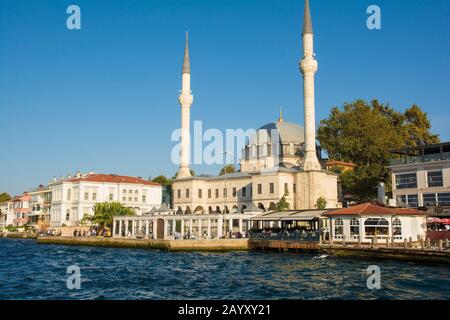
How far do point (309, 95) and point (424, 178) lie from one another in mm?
14071

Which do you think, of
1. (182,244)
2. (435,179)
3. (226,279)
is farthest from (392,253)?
(182,244)

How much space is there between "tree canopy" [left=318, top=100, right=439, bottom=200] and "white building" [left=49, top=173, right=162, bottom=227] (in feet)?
87.3

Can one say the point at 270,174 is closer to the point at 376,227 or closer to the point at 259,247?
the point at 259,247

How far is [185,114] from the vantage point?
59344mm

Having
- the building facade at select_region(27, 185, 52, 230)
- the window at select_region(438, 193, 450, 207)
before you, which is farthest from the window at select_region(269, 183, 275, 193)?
the building facade at select_region(27, 185, 52, 230)

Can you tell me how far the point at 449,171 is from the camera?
37719 millimetres

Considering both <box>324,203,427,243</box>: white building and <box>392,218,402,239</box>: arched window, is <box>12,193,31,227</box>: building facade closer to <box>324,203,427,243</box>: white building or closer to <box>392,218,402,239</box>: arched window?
<box>324,203,427,243</box>: white building

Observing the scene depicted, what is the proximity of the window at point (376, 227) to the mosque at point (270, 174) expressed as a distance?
14.5 meters

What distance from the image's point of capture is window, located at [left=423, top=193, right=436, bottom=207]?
38594 millimetres

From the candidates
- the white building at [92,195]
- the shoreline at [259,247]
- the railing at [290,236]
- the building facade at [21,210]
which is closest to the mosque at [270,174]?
the railing at [290,236]

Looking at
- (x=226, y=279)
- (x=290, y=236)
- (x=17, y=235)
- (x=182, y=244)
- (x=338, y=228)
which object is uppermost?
(x=338, y=228)

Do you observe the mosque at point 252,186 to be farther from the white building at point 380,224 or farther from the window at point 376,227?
the window at point 376,227

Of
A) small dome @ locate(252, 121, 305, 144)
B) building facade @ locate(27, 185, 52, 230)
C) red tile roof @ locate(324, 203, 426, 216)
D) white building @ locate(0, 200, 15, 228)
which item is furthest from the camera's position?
white building @ locate(0, 200, 15, 228)
